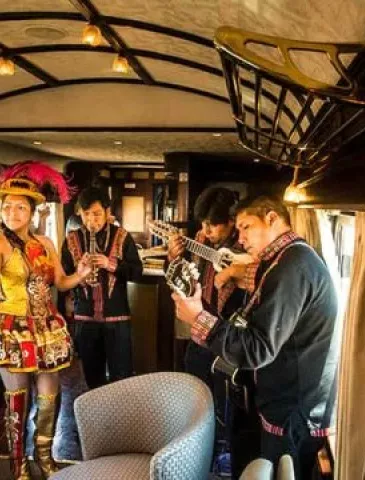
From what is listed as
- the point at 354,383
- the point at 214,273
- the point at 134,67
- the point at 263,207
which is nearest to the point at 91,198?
the point at 134,67

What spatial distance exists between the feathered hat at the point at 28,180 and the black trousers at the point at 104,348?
108 centimetres

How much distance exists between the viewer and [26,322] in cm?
271

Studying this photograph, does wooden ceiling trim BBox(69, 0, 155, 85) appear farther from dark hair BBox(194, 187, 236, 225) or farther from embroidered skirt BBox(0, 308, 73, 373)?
embroidered skirt BBox(0, 308, 73, 373)

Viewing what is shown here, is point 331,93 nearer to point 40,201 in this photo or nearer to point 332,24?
point 332,24

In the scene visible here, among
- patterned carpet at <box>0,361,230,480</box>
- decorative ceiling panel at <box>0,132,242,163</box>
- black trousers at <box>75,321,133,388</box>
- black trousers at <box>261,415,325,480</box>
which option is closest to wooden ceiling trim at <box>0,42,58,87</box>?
decorative ceiling panel at <box>0,132,242,163</box>

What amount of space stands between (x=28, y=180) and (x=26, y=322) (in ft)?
2.27

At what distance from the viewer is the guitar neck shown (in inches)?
116

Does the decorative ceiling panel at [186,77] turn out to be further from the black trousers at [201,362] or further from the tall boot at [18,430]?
the tall boot at [18,430]

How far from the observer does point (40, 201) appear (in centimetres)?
284

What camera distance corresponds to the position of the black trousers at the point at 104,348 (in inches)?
142

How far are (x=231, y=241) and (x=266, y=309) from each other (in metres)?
1.28

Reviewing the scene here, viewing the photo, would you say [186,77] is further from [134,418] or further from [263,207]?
[134,418]

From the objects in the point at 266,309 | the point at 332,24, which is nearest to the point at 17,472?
the point at 266,309

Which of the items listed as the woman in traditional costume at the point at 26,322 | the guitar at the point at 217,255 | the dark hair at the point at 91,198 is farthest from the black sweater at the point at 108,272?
the woman in traditional costume at the point at 26,322
